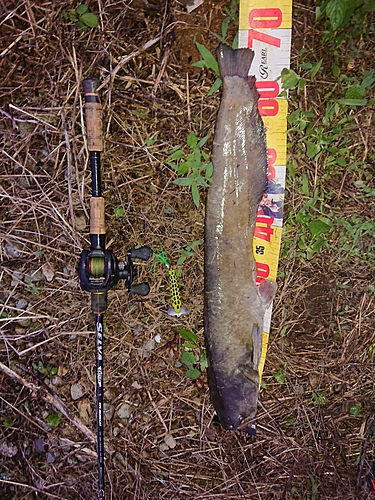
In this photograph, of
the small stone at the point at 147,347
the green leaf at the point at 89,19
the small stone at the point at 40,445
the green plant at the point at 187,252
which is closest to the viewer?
the green leaf at the point at 89,19

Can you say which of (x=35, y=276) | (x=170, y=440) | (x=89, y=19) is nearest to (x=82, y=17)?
(x=89, y=19)

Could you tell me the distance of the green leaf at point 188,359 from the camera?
2701 mm

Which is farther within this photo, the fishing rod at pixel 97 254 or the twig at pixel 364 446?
the twig at pixel 364 446

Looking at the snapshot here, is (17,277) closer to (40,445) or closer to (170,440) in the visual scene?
(40,445)

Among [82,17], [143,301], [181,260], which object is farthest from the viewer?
[143,301]

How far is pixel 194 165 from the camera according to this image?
247 centimetres

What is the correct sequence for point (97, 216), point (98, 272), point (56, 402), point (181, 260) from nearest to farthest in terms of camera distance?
point (98, 272) < point (97, 216) < point (181, 260) < point (56, 402)

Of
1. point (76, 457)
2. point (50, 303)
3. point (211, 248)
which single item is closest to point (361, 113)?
point (211, 248)

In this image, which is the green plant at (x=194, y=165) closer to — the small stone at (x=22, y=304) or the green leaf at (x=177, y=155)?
the green leaf at (x=177, y=155)

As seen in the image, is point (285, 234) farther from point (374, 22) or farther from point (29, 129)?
point (29, 129)

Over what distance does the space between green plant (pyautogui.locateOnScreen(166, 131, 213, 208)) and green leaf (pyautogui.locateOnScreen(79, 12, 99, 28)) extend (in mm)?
1010

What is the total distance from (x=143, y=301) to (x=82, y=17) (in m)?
2.02

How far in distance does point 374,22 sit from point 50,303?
297 cm

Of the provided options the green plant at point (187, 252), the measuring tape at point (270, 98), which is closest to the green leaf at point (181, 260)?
the green plant at point (187, 252)
